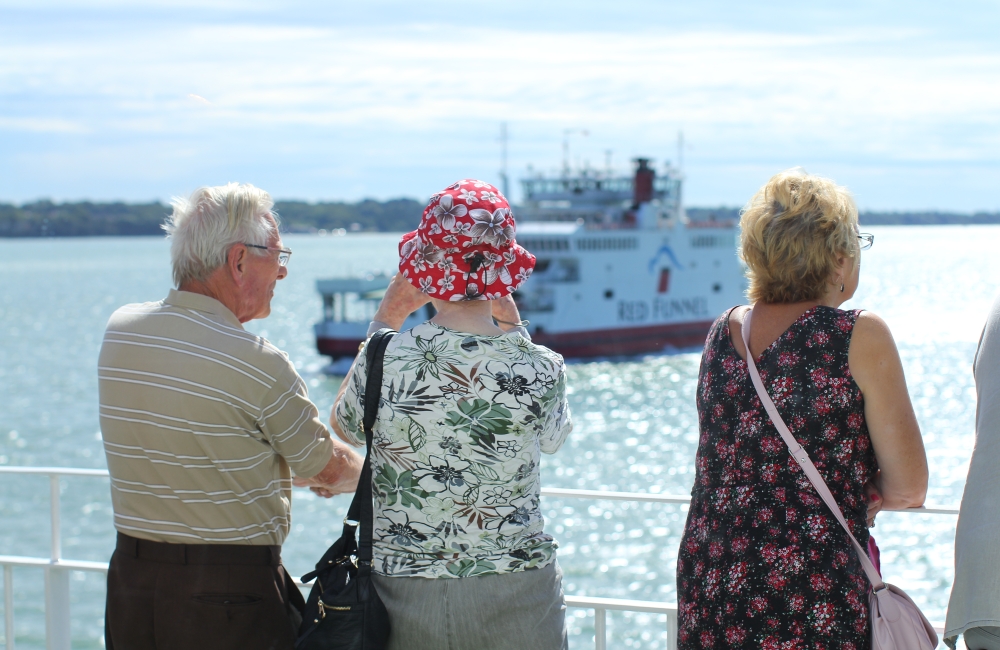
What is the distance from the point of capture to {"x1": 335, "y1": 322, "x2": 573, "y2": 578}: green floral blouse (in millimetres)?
1788

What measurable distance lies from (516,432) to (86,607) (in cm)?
1134

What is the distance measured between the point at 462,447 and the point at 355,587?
1.12ft

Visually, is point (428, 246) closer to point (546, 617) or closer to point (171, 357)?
point (171, 357)

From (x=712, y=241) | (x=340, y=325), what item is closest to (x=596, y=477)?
(x=340, y=325)

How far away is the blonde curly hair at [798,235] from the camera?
1788mm

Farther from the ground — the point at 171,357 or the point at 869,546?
the point at 171,357

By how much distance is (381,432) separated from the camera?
184 cm

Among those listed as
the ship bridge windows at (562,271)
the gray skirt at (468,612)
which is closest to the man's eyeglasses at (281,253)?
the gray skirt at (468,612)

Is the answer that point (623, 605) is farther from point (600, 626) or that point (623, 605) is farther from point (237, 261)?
point (237, 261)

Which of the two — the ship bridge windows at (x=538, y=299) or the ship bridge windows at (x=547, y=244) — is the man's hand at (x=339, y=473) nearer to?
the ship bridge windows at (x=538, y=299)

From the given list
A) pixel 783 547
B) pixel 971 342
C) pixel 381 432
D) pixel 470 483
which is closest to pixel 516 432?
pixel 470 483

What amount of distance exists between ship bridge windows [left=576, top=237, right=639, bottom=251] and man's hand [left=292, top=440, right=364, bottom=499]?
31.5 meters

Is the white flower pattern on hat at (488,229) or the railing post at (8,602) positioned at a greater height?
the white flower pattern on hat at (488,229)

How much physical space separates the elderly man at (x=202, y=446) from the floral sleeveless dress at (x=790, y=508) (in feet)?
2.76
